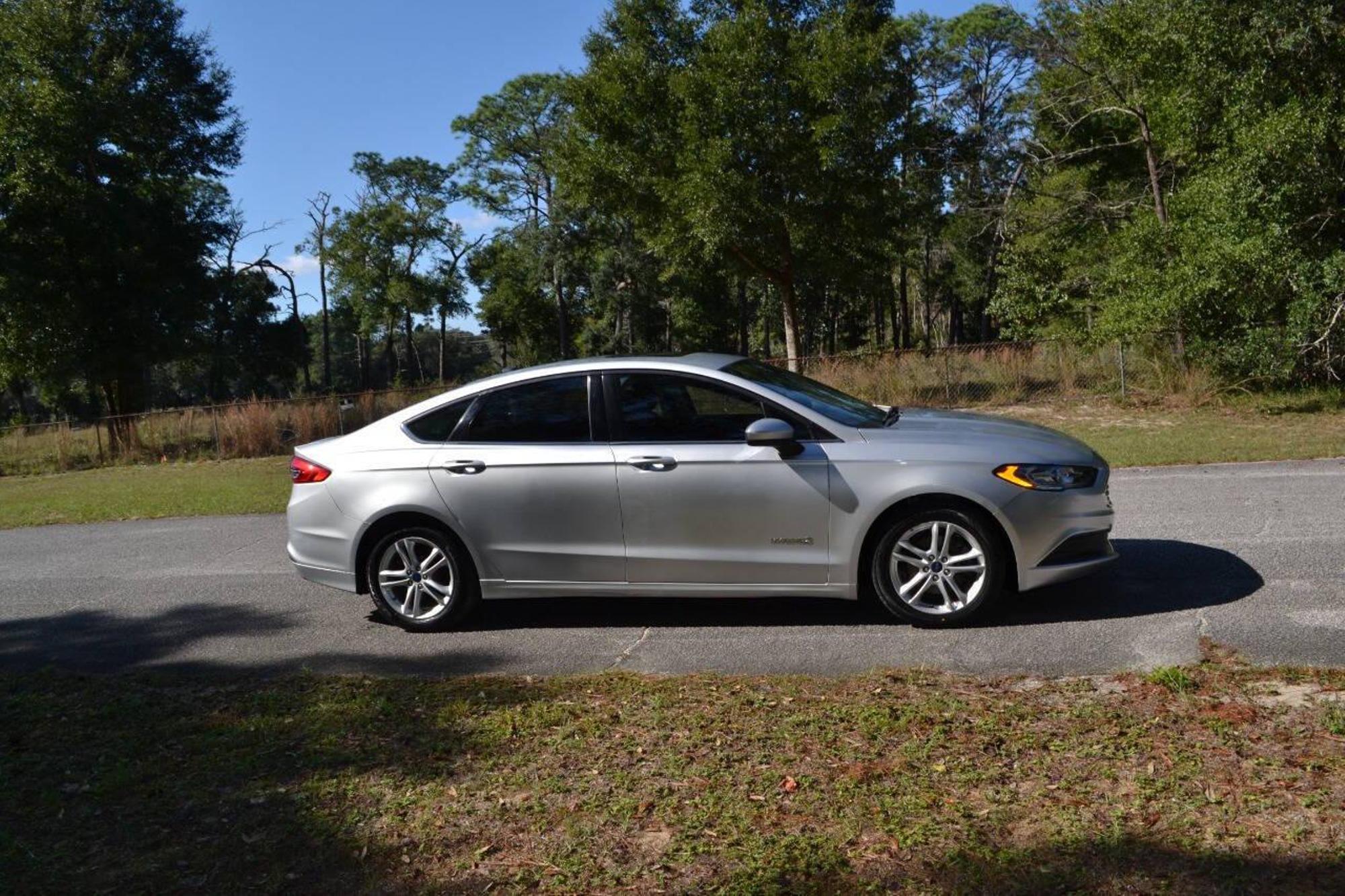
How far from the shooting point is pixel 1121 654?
521cm

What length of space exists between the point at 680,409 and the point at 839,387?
16958mm

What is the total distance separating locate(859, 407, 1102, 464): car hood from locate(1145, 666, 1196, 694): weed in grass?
1.47 metres

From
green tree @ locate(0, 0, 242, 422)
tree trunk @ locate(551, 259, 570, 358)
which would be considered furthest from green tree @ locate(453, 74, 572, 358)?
green tree @ locate(0, 0, 242, 422)

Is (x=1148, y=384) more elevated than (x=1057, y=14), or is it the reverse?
(x=1057, y=14)

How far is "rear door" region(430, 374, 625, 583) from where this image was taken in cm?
629

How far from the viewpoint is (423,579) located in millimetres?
6609

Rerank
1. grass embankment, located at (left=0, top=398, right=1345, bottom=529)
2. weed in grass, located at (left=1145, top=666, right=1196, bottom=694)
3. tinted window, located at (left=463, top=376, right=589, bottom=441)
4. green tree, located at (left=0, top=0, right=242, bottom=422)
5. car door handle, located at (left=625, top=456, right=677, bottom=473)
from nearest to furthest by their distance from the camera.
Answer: weed in grass, located at (left=1145, top=666, right=1196, bottom=694) < car door handle, located at (left=625, top=456, right=677, bottom=473) < tinted window, located at (left=463, top=376, right=589, bottom=441) < grass embankment, located at (left=0, top=398, right=1345, bottom=529) < green tree, located at (left=0, top=0, right=242, bottom=422)

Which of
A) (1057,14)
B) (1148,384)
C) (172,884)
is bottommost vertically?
(172,884)

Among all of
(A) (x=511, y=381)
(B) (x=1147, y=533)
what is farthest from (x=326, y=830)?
(B) (x=1147, y=533)

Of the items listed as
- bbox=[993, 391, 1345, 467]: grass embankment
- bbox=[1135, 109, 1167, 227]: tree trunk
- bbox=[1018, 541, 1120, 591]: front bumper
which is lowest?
bbox=[1018, 541, 1120, 591]: front bumper

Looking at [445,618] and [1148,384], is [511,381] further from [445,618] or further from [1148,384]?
[1148,384]

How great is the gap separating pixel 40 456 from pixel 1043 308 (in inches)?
901

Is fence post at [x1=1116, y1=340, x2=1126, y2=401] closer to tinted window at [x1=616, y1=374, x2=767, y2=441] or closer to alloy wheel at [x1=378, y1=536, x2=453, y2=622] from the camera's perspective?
tinted window at [x1=616, y1=374, x2=767, y2=441]

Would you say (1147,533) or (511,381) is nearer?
(511,381)
